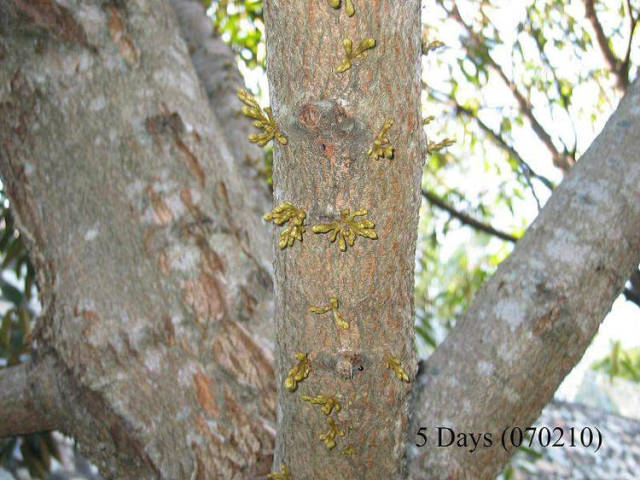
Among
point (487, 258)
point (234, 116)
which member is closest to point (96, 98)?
point (234, 116)

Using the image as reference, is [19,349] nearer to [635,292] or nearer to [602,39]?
[635,292]

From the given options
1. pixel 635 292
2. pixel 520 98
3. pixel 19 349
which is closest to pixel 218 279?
pixel 19 349

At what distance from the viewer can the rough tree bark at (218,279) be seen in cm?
110

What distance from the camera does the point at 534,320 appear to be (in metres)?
1.38

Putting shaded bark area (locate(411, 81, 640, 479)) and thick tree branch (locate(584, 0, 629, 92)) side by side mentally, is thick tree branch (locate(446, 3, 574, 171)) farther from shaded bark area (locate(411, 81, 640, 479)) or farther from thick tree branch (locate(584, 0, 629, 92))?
shaded bark area (locate(411, 81, 640, 479))

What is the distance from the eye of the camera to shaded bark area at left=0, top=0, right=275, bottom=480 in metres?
1.47

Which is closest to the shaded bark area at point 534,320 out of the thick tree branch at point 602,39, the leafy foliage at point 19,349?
the leafy foliage at point 19,349

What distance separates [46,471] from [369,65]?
2.13 m

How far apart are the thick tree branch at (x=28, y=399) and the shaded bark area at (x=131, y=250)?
17 millimetres

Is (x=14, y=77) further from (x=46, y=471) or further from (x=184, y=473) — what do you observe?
(x=46, y=471)

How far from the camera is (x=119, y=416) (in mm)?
1473

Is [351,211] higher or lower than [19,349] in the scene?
higher

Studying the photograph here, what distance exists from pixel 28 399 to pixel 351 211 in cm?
112

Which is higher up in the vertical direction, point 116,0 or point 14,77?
point 116,0
